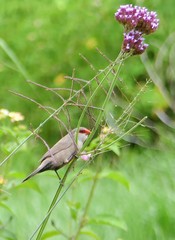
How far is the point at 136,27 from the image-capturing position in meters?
→ 2.16

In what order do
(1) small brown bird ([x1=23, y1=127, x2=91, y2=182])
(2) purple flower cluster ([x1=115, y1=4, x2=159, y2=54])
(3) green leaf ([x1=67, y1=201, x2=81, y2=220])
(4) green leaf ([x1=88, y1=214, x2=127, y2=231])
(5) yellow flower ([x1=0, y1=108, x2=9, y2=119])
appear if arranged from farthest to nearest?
(4) green leaf ([x1=88, y1=214, x2=127, y2=231]) → (3) green leaf ([x1=67, y1=201, x2=81, y2=220]) → (5) yellow flower ([x1=0, y1=108, x2=9, y2=119]) → (1) small brown bird ([x1=23, y1=127, x2=91, y2=182]) → (2) purple flower cluster ([x1=115, y1=4, x2=159, y2=54])

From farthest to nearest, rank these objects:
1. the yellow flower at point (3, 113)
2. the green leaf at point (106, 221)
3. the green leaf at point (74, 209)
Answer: the green leaf at point (106, 221)
the green leaf at point (74, 209)
the yellow flower at point (3, 113)

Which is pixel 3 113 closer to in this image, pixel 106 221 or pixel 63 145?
pixel 63 145

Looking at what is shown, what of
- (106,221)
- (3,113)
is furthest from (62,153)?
(106,221)

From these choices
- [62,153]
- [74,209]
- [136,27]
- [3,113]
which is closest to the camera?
[136,27]

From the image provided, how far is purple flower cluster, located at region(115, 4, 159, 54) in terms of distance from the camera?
214cm

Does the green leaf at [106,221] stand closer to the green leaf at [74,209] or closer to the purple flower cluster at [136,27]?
the green leaf at [74,209]

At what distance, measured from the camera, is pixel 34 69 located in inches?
310

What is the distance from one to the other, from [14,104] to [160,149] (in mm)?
2543

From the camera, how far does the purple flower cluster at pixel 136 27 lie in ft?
7.02

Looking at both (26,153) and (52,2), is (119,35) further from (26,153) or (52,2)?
(26,153)

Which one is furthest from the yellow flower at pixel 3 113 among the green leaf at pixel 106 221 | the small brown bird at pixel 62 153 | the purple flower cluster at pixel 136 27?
the purple flower cluster at pixel 136 27

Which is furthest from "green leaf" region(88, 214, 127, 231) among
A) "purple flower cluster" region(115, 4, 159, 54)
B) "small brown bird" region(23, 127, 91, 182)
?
"purple flower cluster" region(115, 4, 159, 54)

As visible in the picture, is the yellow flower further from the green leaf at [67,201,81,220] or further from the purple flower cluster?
the purple flower cluster
